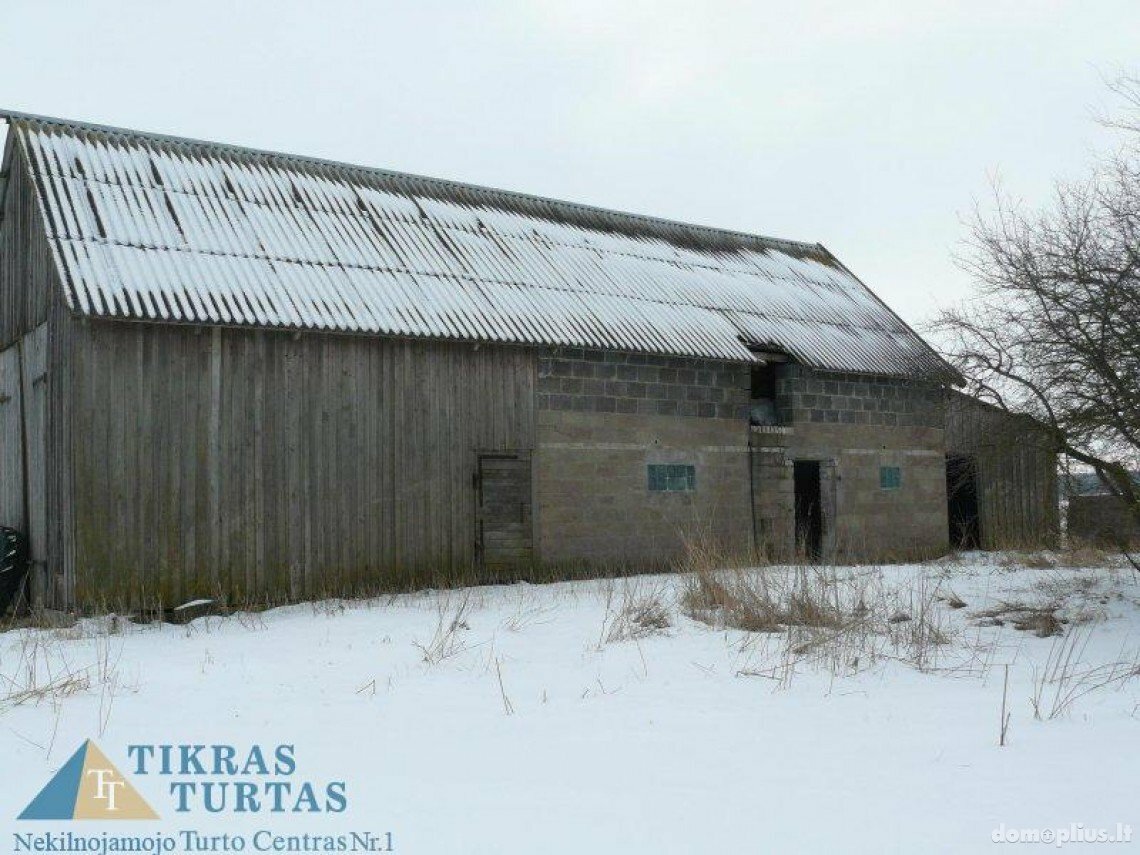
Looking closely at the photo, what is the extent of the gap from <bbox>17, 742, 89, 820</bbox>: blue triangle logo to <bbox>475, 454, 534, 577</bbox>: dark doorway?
346 inches

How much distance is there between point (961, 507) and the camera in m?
21.5

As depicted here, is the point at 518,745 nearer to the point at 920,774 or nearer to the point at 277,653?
the point at 920,774

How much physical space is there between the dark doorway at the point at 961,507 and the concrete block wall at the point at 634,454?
6143 mm

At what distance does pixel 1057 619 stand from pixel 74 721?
29.2 feet

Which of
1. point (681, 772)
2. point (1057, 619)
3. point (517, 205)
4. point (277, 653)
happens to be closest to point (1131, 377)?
point (1057, 619)

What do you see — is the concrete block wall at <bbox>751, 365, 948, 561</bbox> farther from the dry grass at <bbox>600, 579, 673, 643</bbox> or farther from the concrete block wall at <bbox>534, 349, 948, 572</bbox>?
the dry grass at <bbox>600, 579, 673, 643</bbox>

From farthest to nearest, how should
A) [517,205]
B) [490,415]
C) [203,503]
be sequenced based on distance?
[517,205] → [490,415] → [203,503]

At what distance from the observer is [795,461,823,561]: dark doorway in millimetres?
18139

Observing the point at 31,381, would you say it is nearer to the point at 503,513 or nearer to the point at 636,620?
the point at 503,513

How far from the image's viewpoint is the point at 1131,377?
1053cm

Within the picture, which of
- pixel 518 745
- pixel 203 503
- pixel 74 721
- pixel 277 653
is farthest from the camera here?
pixel 203 503

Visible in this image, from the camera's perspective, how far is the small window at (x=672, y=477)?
1571 cm

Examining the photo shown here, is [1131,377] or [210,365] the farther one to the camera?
[210,365]

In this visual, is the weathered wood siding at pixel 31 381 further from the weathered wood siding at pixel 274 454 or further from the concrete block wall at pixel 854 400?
the concrete block wall at pixel 854 400
